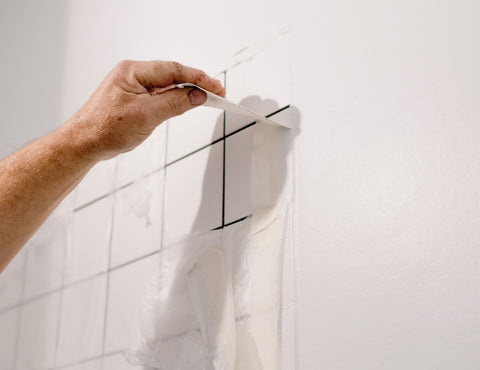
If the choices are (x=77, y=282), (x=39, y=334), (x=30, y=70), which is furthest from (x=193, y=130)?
(x=30, y=70)

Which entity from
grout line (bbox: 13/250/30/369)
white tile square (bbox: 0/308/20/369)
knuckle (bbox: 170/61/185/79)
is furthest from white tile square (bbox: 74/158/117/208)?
knuckle (bbox: 170/61/185/79)

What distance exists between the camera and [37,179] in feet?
2.67

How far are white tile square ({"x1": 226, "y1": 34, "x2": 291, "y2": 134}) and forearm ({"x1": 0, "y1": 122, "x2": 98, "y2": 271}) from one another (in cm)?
21

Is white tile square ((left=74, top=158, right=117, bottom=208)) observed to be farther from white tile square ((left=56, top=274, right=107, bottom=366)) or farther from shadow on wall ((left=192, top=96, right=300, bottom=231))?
shadow on wall ((left=192, top=96, right=300, bottom=231))

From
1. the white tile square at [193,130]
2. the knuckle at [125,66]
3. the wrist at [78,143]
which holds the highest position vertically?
the white tile square at [193,130]

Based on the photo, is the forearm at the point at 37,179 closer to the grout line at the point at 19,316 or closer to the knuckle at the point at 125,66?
the knuckle at the point at 125,66

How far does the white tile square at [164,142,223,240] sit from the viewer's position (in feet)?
2.81

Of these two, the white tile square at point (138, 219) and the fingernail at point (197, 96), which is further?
the white tile square at point (138, 219)

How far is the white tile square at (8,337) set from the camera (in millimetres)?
1120

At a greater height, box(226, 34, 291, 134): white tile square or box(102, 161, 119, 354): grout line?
box(226, 34, 291, 134): white tile square

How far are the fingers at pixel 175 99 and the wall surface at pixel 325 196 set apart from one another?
11 cm

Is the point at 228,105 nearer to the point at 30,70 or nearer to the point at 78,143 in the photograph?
the point at 78,143

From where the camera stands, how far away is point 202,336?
0.79 m

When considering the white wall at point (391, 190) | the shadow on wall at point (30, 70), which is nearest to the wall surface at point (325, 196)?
the white wall at point (391, 190)
